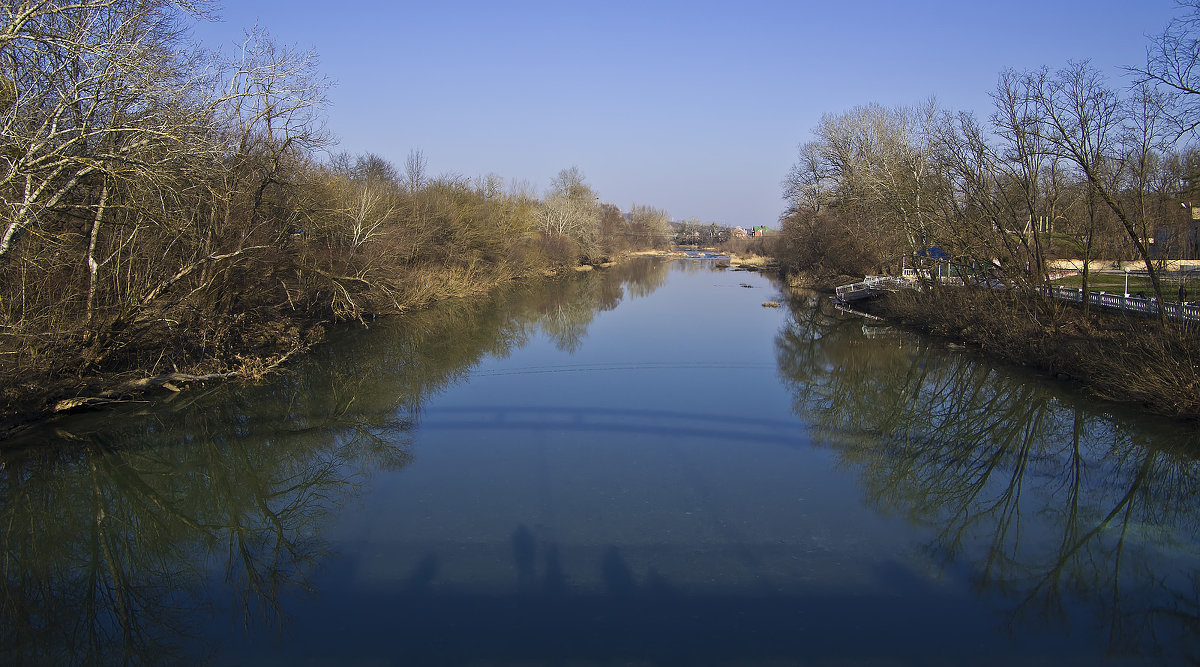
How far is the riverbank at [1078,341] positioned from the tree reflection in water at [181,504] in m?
11.3

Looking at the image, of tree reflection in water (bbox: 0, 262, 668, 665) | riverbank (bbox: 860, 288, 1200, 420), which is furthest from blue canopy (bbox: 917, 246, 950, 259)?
tree reflection in water (bbox: 0, 262, 668, 665)

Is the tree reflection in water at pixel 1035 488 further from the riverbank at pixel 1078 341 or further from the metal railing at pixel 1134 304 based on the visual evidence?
the metal railing at pixel 1134 304

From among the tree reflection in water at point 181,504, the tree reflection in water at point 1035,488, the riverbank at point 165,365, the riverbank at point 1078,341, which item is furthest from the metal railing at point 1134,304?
the riverbank at point 165,365

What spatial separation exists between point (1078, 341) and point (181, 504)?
52.3 feet

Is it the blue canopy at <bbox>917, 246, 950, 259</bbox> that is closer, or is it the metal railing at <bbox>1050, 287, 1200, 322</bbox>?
the metal railing at <bbox>1050, 287, 1200, 322</bbox>

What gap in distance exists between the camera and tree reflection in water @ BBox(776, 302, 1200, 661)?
20.5 ft

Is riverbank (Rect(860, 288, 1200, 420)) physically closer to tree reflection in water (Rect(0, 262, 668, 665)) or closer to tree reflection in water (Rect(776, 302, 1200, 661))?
tree reflection in water (Rect(776, 302, 1200, 661))

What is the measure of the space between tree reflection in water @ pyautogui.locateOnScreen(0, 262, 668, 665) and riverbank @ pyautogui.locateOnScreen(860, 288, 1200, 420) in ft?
37.1

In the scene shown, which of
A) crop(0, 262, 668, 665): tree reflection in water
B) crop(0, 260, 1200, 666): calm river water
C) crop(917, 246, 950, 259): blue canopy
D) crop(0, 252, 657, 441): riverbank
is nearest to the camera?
crop(0, 260, 1200, 666): calm river water

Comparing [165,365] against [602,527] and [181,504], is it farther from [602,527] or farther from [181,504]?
[602,527]

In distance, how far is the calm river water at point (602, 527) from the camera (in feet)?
18.4

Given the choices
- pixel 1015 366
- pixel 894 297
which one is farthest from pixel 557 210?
pixel 1015 366

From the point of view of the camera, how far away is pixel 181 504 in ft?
28.2

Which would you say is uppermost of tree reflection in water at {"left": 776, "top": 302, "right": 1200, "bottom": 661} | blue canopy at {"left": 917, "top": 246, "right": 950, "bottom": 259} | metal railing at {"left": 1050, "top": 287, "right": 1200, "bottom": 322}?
blue canopy at {"left": 917, "top": 246, "right": 950, "bottom": 259}
